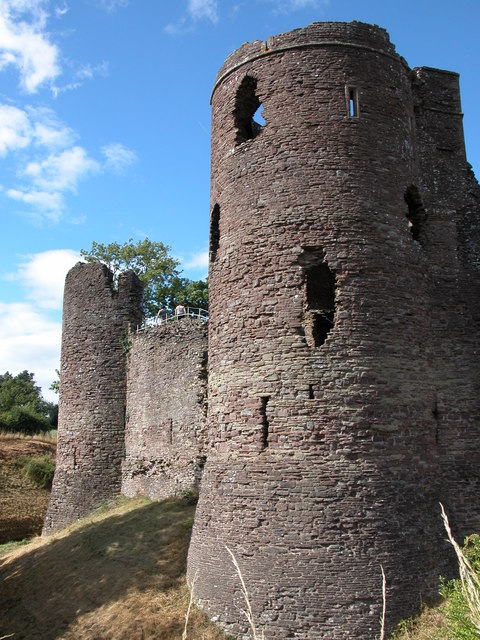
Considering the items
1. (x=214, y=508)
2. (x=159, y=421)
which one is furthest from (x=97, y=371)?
(x=214, y=508)

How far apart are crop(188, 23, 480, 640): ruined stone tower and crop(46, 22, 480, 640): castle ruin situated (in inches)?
1.3

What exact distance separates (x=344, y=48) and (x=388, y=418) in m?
7.10

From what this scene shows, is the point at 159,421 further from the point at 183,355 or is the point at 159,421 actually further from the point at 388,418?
the point at 388,418

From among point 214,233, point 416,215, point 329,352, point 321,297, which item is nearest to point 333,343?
point 329,352

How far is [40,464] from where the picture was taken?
91.1 ft

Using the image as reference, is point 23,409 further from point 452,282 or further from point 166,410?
point 452,282

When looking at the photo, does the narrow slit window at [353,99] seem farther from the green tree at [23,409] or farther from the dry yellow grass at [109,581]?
the green tree at [23,409]

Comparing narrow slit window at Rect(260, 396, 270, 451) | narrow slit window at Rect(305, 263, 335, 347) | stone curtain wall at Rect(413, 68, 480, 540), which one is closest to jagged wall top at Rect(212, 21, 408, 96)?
stone curtain wall at Rect(413, 68, 480, 540)

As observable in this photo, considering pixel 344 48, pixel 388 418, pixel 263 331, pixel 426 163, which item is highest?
pixel 344 48

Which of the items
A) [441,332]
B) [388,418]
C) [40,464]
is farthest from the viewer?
[40,464]

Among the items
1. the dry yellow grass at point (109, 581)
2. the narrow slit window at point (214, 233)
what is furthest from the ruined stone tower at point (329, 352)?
the dry yellow grass at point (109, 581)

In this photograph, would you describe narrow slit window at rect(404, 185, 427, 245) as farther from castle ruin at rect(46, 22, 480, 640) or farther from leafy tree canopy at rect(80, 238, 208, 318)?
leafy tree canopy at rect(80, 238, 208, 318)

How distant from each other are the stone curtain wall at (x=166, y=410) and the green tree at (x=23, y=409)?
2405 cm

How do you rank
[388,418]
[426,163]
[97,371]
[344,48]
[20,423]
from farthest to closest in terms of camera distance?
1. [20,423]
2. [97,371]
3. [426,163]
4. [344,48]
5. [388,418]
